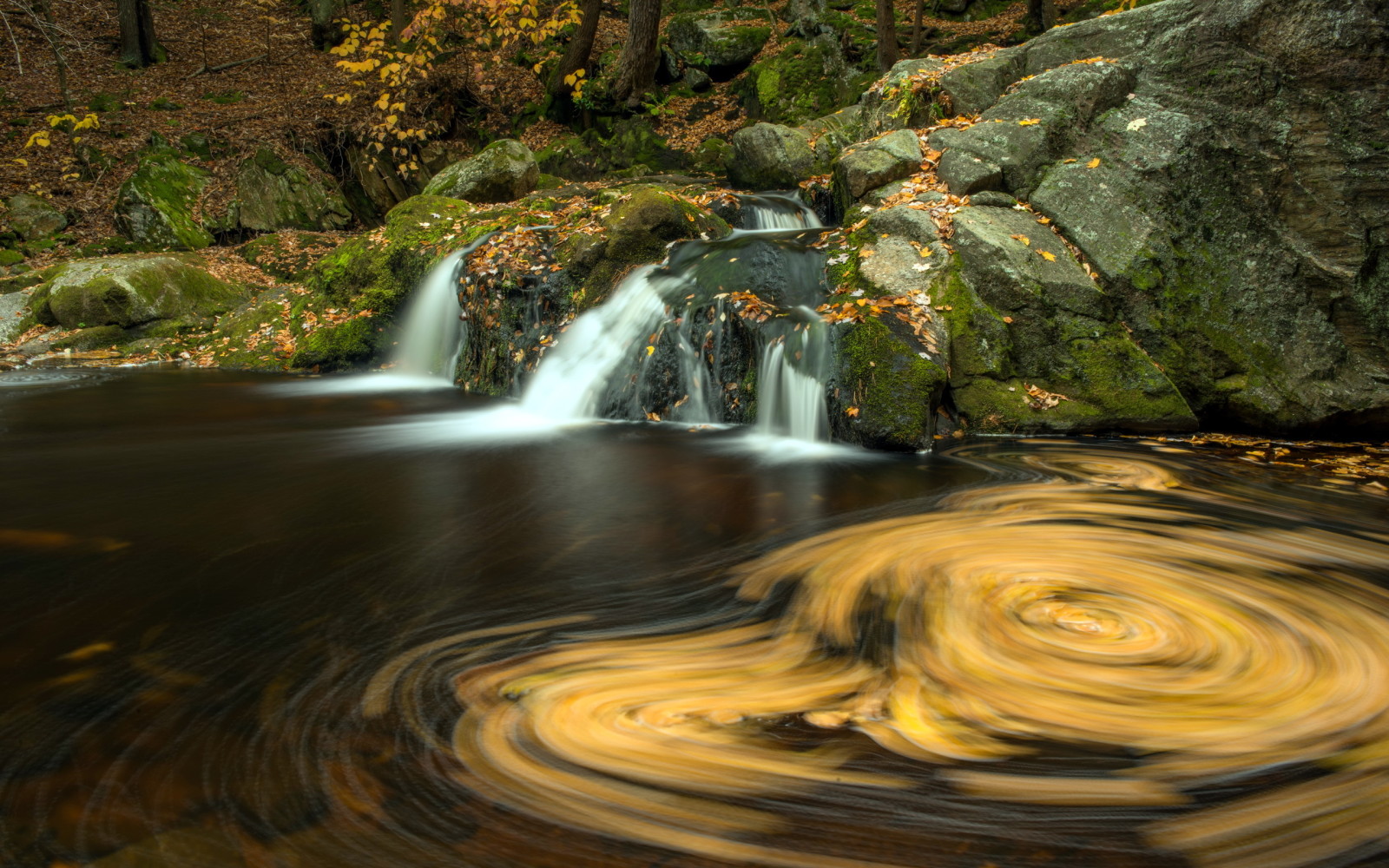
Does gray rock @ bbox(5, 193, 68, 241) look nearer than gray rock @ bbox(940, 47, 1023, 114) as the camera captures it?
No

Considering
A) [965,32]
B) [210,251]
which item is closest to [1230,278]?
[965,32]

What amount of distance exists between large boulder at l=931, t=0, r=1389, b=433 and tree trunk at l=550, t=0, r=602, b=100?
1272 cm

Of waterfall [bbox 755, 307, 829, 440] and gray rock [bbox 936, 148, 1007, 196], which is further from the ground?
gray rock [bbox 936, 148, 1007, 196]

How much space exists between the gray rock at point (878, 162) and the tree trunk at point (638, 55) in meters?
9.62

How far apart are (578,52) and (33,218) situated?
1085 cm

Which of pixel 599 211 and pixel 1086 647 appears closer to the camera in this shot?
pixel 1086 647

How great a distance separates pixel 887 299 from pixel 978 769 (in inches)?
200

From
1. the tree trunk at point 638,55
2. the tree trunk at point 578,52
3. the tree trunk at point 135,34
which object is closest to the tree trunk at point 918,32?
the tree trunk at point 638,55

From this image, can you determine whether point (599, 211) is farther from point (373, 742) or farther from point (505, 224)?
point (373, 742)

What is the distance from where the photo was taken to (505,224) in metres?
10.2

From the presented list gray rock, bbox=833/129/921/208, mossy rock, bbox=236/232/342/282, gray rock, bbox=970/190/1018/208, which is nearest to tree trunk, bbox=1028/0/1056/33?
gray rock, bbox=833/129/921/208

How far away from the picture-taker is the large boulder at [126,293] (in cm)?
1142

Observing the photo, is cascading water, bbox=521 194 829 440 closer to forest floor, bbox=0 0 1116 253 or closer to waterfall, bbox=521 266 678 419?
waterfall, bbox=521 266 678 419

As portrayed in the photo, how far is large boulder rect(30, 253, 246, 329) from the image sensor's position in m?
11.4
